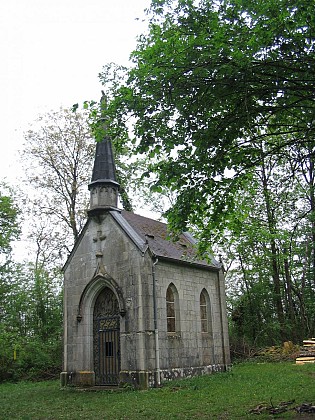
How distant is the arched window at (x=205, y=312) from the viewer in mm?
19630

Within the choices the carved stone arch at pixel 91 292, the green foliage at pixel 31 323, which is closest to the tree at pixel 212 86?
the carved stone arch at pixel 91 292

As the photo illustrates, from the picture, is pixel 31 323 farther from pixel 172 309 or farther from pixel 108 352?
pixel 172 309

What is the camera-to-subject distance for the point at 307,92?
9109 millimetres

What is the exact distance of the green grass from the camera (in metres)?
10.4

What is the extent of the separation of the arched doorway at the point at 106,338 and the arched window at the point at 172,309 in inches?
79.7

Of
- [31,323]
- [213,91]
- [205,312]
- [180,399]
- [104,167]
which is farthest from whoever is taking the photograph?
[31,323]

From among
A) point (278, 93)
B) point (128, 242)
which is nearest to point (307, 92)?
point (278, 93)

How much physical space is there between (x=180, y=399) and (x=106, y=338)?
17.9 feet

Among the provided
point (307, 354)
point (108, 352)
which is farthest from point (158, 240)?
point (307, 354)

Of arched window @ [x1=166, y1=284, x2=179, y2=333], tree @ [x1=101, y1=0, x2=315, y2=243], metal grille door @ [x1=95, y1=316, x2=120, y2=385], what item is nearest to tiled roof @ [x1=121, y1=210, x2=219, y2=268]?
arched window @ [x1=166, y1=284, x2=179, y2=333]

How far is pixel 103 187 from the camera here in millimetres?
18359

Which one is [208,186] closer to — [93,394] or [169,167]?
[169,167]

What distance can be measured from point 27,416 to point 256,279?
2210cm

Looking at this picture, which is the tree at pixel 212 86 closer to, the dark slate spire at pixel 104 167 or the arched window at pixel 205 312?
the dark slate spire at pixel 104 167
